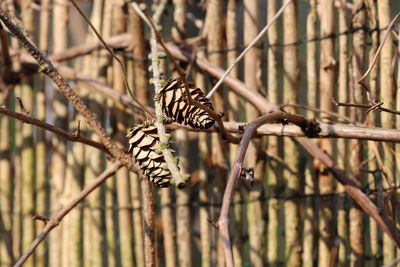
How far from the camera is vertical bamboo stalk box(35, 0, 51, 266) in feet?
5.66

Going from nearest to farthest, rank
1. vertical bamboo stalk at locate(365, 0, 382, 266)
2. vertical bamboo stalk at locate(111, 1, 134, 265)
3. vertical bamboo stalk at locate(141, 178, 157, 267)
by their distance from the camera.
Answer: vertical bamboo stalk at locate(141, 178, 157, 267) < vertical bamboo stalk at locate(365, 0, 382, 266) < vertical bamboo stalk at locate(111, 1, 134, 265)

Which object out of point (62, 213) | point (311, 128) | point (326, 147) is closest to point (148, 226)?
point (62, 213)

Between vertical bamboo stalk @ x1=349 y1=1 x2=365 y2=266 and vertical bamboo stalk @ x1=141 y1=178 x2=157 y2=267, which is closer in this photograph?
vertical bamboo stalk @ x1=141 y1=178 x2=157 y2=267

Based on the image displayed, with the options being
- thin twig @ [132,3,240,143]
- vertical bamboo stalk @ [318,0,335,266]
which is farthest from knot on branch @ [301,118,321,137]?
vertical bamboo stalk @ [318,0,335,266]

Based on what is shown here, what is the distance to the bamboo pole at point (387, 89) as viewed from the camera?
1374mm

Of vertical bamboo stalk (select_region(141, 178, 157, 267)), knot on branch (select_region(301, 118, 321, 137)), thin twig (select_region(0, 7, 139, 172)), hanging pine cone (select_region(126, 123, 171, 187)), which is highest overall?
thin twig (select_region(0, 7, 139, 172))

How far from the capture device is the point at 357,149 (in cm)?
144

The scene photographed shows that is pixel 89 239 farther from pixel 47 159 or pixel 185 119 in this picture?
pixel 185 119

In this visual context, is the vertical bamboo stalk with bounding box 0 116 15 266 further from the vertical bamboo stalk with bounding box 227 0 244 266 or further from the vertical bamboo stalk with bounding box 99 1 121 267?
the vertical bamboo stalk with bounding box 227 0 244 266

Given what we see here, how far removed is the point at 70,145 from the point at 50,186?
15 centimetres

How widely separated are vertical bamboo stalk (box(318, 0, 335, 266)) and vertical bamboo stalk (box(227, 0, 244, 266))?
206mm

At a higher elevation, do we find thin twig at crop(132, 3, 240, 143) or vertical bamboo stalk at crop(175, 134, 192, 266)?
thin twig at crop(132, 3, 240, 143)

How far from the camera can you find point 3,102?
5.73ft

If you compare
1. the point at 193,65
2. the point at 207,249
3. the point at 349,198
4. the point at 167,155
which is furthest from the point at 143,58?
the point at 167,155
